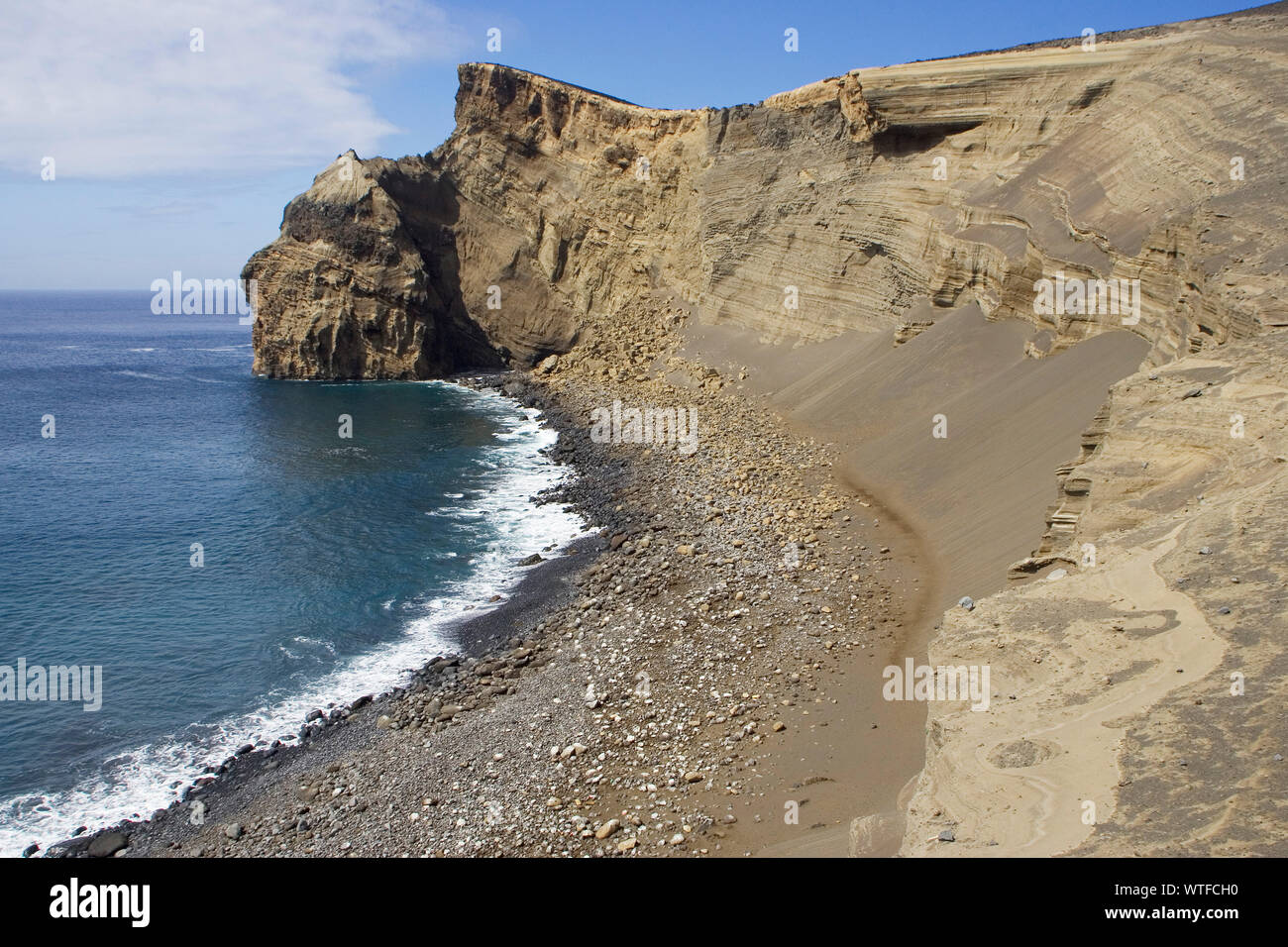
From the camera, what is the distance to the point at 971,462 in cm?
2445

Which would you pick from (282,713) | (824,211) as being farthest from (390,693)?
(824,211)

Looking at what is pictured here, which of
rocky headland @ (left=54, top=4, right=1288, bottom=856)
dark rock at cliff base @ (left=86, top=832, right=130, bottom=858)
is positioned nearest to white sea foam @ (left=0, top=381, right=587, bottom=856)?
dark rock at cliff base @ (left=86, top=832, right=130, bottom=858)

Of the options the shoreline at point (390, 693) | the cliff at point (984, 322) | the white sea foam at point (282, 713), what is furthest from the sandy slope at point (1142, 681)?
the white sea foam at point (282, 713)

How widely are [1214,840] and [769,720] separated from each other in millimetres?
9220

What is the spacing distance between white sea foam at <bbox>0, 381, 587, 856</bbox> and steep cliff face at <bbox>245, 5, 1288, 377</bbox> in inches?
671

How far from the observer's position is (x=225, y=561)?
86.7ft

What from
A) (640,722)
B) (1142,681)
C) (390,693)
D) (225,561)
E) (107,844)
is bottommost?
(107,844)

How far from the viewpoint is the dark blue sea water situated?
17.9m

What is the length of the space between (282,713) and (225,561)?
9.56 m

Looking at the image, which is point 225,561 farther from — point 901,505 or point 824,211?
point 824,211

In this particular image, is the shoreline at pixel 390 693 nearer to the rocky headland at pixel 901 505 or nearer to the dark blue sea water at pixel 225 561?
the rocky headland at pixel 901 505

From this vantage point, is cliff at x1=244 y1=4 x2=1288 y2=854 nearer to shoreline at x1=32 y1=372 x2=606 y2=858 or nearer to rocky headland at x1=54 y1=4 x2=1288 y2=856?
rocky headland at x1=54 y1=4 x2=1288 y2=856

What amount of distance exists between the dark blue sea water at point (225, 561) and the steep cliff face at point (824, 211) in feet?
27.5
